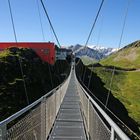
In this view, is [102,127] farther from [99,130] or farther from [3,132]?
[3,132]

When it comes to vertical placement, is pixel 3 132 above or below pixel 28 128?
above

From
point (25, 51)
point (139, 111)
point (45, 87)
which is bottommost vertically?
point (139, 111)

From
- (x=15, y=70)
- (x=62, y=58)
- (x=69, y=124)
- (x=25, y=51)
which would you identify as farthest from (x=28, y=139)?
(x=62, y=58)

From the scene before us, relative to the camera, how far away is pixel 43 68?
78062mm

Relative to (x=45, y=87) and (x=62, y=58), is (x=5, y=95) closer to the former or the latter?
(x=45, y=87)

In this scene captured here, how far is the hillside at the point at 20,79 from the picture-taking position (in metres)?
56.0

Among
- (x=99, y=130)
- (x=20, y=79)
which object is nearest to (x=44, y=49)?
(x=20, y=79)

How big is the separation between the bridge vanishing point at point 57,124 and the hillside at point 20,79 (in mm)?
35601

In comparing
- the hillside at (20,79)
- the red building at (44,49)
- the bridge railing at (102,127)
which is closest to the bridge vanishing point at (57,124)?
the bridge railing at (102,127)

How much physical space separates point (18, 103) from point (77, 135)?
46.3 meters

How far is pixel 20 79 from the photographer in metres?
65.2

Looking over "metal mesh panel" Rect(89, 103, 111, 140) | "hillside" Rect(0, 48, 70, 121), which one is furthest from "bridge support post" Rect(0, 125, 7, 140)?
"hillside" Rect(0, 48, 70, 121)

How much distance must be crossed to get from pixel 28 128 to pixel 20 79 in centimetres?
5930

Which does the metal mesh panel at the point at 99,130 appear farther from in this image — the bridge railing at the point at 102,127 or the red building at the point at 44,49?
the red building at the point at 44,49
